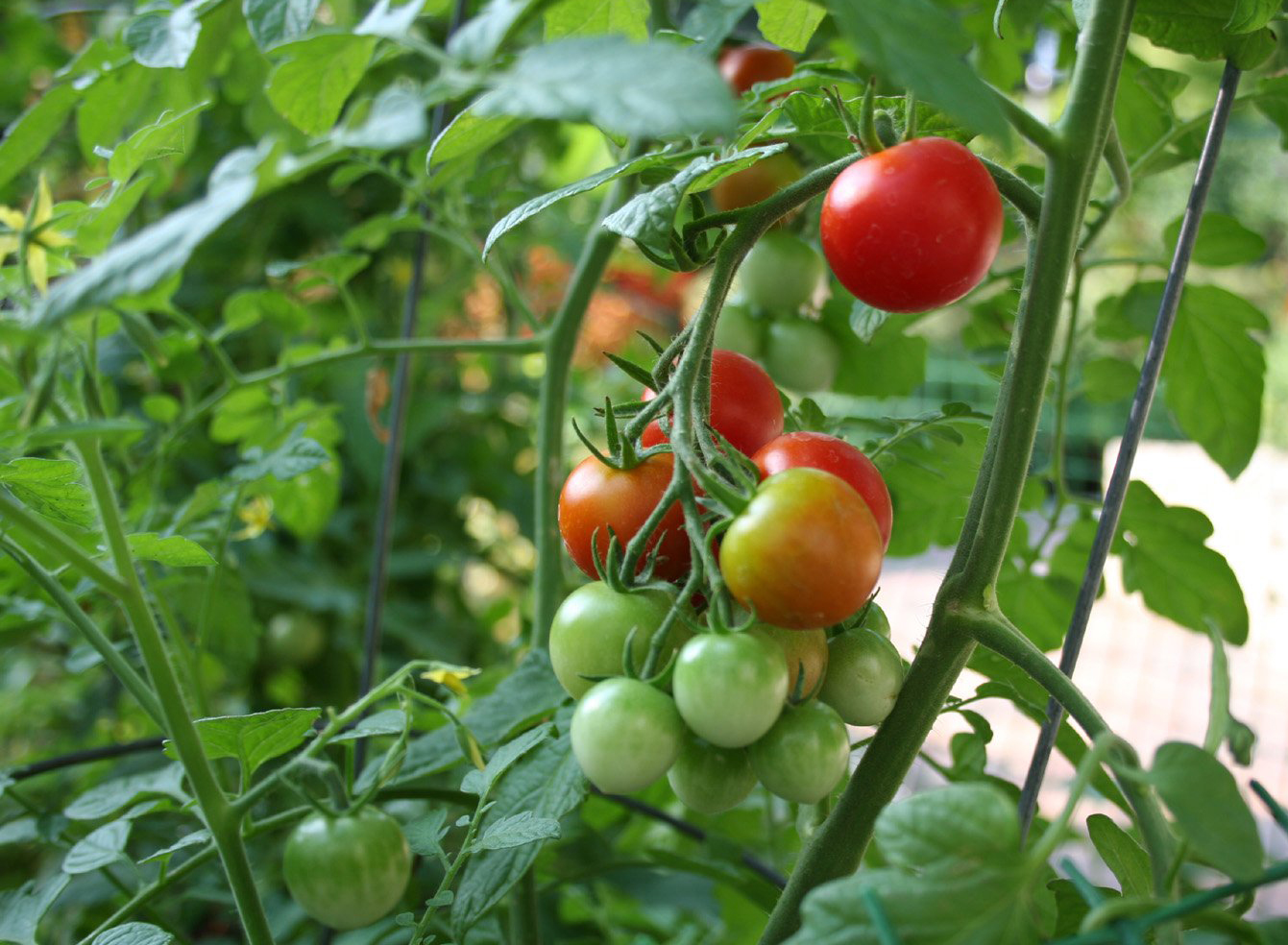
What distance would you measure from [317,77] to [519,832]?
29 centimetres

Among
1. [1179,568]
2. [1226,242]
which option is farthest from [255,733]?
[1226,242]

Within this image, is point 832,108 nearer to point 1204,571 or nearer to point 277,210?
point 1204,571

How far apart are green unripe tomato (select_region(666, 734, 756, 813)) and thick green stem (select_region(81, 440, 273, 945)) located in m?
0.19

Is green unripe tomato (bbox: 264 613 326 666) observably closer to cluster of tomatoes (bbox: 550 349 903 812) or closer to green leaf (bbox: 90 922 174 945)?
green leaf (bbox: 90 922 174 945)

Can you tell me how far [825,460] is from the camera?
37 cm

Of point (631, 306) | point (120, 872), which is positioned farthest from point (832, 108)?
point (631, 306)

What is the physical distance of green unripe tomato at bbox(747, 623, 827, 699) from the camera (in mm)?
352

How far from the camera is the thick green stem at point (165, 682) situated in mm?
388

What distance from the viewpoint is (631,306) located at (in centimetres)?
226

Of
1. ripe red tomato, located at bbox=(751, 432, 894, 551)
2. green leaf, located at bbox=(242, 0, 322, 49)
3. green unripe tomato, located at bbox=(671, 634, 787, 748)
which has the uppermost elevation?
green leaf, located at bbox=(242, 0, 322, 49)

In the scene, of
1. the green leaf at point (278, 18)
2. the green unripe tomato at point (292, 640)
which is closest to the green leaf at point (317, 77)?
the green leaf at point (278, 18)

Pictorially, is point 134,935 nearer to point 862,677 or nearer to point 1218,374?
point 862,677

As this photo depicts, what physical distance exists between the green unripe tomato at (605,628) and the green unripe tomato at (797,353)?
32 cm

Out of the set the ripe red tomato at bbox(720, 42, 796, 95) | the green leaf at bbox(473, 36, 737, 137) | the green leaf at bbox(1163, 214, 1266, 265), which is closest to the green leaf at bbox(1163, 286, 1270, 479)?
the green leaf at bbox(1163, 214, 1266, 265)
